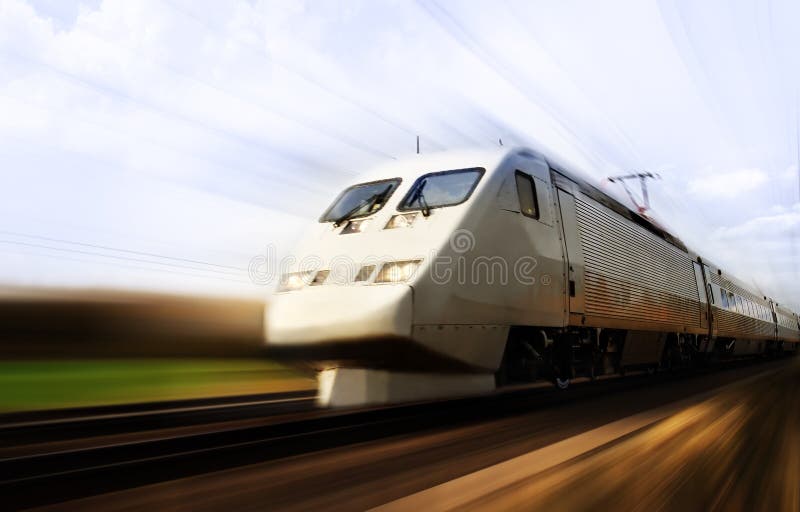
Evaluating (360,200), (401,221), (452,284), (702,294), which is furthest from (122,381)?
(702,294)

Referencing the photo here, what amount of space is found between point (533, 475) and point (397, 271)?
2446 millimetres

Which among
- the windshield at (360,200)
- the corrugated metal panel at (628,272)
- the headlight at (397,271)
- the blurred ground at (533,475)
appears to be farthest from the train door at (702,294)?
the headlight at (397,271)

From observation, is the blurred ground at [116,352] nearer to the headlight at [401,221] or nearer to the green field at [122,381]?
the green field at [122,381]

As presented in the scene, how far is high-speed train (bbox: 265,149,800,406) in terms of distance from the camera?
4672 millimetres

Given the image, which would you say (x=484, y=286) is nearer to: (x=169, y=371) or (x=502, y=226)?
(x=502, y=226)

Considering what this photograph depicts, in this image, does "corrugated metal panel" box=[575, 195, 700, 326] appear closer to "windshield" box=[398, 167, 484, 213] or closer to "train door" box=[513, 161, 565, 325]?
"train door" box=[513, 161, 565, 325]

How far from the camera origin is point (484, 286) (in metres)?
5.12

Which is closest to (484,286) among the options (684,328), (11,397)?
(11,397)

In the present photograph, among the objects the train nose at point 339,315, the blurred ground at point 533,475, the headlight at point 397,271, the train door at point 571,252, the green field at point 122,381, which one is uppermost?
the train door at point 571,252

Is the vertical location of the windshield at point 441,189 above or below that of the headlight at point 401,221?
above

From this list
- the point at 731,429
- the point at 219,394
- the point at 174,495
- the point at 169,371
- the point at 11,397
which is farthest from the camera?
the point at 169,371

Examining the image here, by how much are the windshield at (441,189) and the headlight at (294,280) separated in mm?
1061

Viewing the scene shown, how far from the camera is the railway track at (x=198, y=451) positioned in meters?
2.76

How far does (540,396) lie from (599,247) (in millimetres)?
2074
